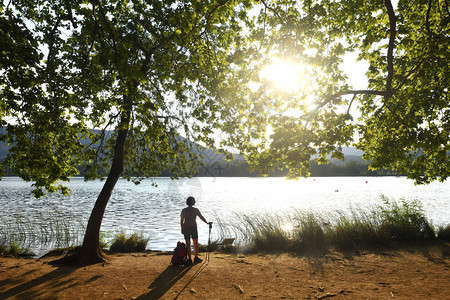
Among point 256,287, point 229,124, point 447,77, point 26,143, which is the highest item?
point 447,77

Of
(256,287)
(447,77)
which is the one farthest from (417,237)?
(256,287)

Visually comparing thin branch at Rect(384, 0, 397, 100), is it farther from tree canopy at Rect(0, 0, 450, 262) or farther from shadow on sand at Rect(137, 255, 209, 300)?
shadow on sand at Rect(137, 255, 209, 300)

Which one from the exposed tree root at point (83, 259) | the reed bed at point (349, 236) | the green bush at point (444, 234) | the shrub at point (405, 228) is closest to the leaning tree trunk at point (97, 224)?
the exposed tree root at point (83, 259)

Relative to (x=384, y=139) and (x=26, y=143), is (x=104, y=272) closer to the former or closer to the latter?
(x=26, y=143)

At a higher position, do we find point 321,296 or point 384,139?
point 384,139

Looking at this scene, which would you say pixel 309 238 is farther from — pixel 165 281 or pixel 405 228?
pixel 165 281

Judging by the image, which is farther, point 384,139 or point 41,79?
→ point 384,139

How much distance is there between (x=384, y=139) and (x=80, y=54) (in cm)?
1265

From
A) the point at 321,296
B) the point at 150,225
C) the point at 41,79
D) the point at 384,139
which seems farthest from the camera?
the point at 150,225

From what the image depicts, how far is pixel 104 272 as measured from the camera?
30.1 feet

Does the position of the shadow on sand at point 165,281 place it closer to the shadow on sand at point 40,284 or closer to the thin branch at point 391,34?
the shadow on sand at point 40,284

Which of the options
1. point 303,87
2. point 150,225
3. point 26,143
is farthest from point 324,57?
point 150,225

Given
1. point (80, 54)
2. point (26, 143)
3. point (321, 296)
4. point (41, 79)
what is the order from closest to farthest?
point (321, 296) → point (41, 79) → point (26, 143) → point (80, 54)

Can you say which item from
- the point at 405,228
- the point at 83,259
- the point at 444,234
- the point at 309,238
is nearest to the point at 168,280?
the point at 83,259
